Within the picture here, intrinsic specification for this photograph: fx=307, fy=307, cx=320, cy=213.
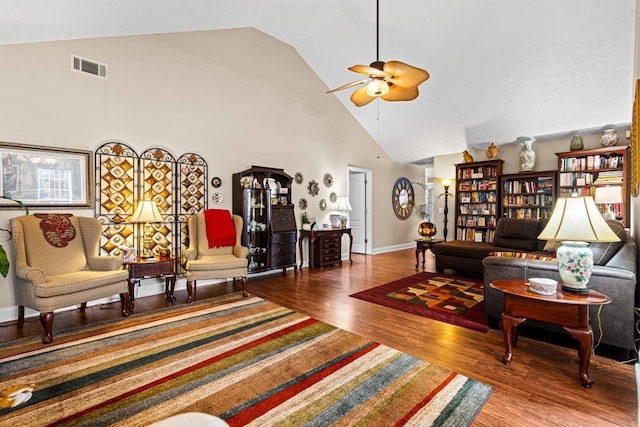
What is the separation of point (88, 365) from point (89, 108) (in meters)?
2.88

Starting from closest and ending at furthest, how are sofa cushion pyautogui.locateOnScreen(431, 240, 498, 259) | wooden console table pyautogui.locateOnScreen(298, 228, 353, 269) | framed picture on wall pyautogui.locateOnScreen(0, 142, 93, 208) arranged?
framed picture on wall pyautogui.locateOnScreen(0, 142, 93, 208) → sofa cushion pyautogui.locateOnScreen(431, 240, 498, 259) → wooden console table pyautogui.locateOnScreen(298, 228, 353, 269)

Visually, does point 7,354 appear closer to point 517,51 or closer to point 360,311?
point 360,311

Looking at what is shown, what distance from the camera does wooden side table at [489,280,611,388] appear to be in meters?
2.00

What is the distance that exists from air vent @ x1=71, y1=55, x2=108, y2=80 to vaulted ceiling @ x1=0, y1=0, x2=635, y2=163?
23 centimetres

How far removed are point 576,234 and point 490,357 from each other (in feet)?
3.63

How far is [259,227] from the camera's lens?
5004mm

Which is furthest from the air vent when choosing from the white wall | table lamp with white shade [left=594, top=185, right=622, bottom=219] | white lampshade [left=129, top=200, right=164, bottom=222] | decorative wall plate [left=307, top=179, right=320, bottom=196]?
table lamp with white shade [left=594, top=185, right=622, bottom=219]

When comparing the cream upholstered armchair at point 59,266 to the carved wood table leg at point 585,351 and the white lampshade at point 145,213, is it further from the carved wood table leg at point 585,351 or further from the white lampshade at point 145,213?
the carved wood table leg at point 585,351

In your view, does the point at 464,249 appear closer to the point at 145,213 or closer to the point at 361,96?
the point at 361,96

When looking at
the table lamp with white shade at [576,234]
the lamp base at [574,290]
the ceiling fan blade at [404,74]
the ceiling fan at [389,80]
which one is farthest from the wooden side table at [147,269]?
the lamp base at [574,290]

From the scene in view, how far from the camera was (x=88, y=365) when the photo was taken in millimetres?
2238

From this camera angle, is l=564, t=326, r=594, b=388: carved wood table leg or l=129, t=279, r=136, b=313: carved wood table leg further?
l=129, t=279, r=136, b=313: carved wood table leg

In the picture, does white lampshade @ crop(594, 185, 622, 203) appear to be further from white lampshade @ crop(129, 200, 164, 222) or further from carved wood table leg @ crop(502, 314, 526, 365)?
white lampshade @ crop(129, 200, 164, 222)

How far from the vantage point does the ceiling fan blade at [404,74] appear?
8.99 ft
